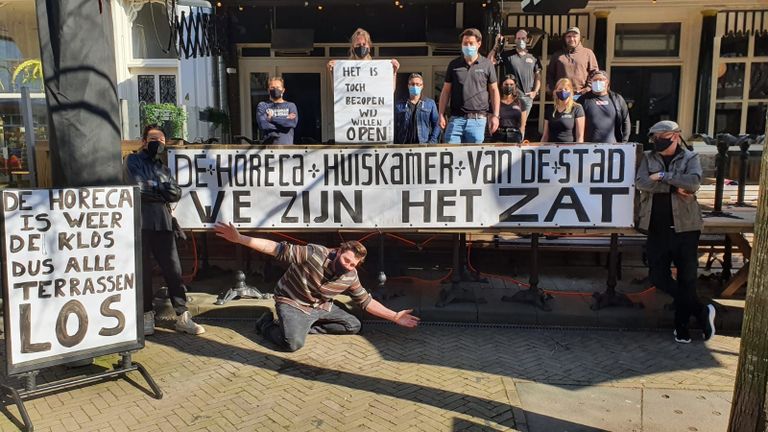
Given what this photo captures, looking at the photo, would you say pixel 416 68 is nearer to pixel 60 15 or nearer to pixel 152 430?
pixel 60 15

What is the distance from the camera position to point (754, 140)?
24.2 ft

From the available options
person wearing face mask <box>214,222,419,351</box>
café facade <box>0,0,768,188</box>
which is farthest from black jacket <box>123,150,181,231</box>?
café facade <box>0,0,768,188</box>

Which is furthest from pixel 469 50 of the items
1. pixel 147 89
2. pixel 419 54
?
pixel 147 89

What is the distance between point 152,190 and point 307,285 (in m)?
1.77

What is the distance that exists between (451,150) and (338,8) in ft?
23.5

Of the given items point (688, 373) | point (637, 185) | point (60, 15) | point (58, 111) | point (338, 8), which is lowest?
point (688, 373)

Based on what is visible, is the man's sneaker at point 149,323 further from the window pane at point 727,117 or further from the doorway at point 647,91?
the window pane at point 727,117

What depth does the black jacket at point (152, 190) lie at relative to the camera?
599 cm

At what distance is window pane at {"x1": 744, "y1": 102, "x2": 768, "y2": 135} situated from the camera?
41.8ft

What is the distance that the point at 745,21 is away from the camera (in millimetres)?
12391

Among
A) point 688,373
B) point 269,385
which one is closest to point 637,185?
point 688,373

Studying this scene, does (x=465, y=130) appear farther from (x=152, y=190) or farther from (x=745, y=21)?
(x=745, y=21)

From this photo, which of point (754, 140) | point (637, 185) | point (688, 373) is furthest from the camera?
point (754, 140)

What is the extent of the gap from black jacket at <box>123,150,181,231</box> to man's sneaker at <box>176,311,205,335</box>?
0.89 metres
